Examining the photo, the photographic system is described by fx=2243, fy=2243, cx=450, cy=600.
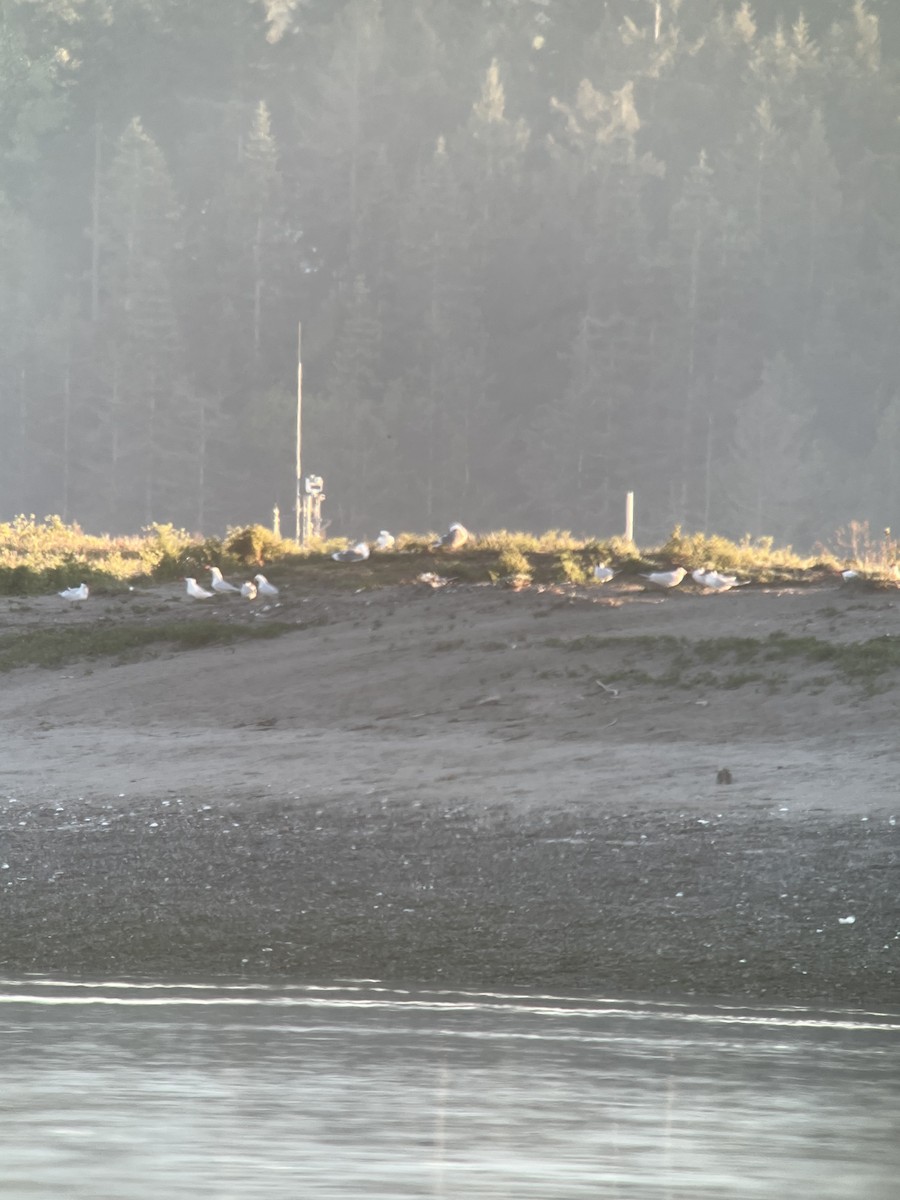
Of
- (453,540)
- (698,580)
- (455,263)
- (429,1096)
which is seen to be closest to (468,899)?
(429,1096)

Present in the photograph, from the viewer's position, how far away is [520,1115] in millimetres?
7359

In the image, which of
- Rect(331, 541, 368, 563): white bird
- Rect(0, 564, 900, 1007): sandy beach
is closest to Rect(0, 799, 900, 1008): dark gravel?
Rect(0, 564, 900, 1007): sandy beach

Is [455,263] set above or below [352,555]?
above

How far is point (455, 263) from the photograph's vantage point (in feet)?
227

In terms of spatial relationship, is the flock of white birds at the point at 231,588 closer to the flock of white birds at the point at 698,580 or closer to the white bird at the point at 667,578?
the flock of white birds at the point at 698,580

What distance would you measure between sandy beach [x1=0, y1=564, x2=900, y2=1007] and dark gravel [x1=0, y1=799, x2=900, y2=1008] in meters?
0.02

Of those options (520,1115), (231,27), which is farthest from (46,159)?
(520,1115)

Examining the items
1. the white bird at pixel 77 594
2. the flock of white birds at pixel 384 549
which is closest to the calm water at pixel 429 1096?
the flock of white birds at pixel 384 549

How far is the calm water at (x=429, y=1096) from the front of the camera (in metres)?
6.45

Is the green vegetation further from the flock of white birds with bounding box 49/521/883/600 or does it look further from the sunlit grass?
the sunlit grass

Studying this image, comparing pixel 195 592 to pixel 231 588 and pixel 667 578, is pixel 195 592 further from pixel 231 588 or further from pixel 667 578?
pixel 667 578

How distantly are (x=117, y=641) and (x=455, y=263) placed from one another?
166 ft

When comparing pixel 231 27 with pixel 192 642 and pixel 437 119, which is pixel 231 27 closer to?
pixel 437 119

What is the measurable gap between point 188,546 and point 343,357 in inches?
1720
